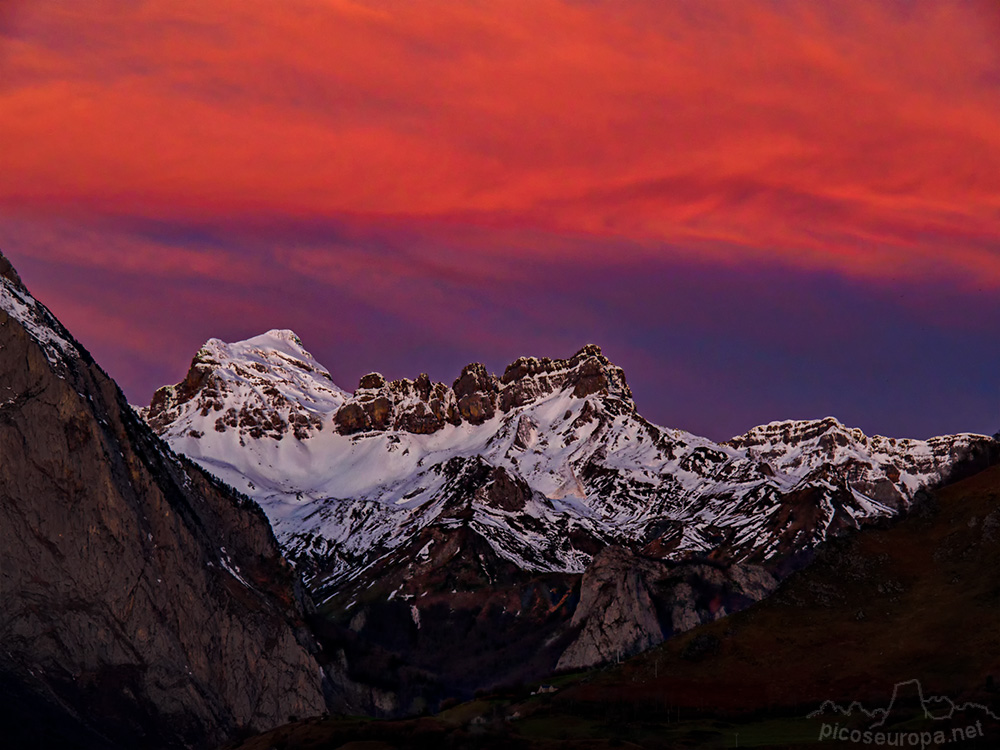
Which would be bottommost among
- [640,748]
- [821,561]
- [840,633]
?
[640,748]

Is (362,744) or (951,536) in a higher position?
(951,536)

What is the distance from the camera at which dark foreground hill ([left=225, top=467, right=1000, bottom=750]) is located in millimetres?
96188

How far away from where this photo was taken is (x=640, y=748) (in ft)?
299

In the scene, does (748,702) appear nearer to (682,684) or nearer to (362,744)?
(682,684)

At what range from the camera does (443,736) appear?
99.6m

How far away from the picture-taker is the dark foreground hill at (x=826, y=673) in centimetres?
9619

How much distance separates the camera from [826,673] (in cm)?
11275

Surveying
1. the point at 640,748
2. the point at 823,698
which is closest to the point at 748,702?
the point at 823,698

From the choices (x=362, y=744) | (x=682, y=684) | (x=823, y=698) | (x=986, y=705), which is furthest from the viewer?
(x=682, y=684)

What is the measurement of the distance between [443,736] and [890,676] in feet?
123

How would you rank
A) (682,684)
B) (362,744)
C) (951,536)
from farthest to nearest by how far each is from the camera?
1. (951,536)
2. (682,684)
3. (362,744)

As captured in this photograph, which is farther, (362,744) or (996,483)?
(996,483)

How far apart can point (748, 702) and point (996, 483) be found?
38547 millimetres

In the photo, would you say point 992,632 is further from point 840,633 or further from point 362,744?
point 362,744
